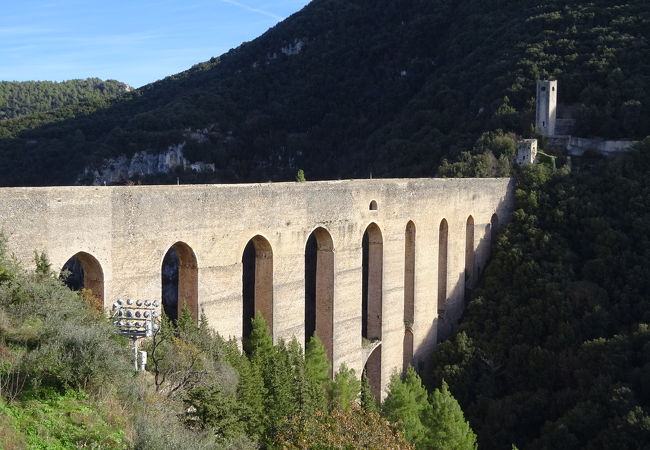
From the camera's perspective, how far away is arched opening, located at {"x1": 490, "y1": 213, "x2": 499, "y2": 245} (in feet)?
83.6

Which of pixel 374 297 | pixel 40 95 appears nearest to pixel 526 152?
pixel 374 297

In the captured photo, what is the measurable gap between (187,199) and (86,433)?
6.56 meters

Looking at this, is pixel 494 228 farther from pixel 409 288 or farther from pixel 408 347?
pixel 408 347

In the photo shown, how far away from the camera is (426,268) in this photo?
21688 mm

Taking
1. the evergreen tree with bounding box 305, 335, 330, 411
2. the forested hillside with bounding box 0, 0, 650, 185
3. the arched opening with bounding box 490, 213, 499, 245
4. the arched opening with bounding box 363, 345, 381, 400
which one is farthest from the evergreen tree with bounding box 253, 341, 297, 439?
the forested hillside with bounding box 0, 0, 650, 185

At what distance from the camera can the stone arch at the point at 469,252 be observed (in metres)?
24.1

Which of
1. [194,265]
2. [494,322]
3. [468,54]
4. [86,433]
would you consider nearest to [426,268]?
[494,322]

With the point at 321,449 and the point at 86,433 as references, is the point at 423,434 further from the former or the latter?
the point at 86,433

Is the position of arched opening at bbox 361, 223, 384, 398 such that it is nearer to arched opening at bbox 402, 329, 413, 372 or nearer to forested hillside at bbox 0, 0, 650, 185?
arched opening at bbox 402, 329, 413, 372

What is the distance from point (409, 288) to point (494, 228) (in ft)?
19.1

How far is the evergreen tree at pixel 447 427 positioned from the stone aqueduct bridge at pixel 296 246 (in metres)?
3.00

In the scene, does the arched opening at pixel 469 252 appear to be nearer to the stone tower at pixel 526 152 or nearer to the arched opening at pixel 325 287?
the stone tower at pixel 526 152

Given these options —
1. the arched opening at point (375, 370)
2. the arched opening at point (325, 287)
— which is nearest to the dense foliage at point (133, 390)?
the arched opening at point (325, 287)

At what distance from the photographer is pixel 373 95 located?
4731 cm
